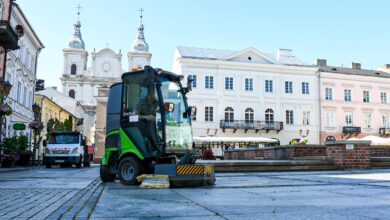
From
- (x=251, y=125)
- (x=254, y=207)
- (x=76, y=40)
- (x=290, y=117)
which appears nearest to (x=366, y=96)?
(x=290, y=117)

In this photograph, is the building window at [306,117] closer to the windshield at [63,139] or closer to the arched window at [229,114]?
the arched window at [229,114]

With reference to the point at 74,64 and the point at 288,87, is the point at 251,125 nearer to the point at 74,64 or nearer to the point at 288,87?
the point at 288,87

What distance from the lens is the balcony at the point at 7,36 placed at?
20859 mm

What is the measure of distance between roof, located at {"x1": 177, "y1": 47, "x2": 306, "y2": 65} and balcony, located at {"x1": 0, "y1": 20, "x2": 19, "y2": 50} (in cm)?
2476

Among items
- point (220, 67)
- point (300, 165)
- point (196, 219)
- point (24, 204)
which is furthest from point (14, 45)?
point (220, 67)

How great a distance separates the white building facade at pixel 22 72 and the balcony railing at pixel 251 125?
20.6 m

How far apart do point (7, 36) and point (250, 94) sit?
31462 mm

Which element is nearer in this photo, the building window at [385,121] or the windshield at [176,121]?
the windshield at [176,121]

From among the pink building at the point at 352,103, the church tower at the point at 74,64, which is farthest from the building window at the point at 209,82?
the church tower at the point at 74,64

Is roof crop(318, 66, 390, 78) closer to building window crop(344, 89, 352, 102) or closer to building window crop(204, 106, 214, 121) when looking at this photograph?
building window crop(344, 89, 352, 102)

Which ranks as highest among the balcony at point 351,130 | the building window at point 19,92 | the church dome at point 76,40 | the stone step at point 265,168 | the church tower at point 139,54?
the church dome at point 76,40

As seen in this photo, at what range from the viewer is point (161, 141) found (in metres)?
9.30

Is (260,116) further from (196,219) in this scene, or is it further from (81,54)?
(81,54)

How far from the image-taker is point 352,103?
171 feet
